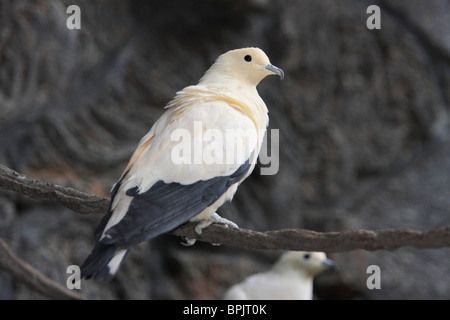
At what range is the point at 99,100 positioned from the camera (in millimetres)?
3848

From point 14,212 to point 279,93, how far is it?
1.93 meters

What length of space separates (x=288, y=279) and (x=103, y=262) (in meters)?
2.27

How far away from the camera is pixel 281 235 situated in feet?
5.54

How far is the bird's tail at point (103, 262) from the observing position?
170 cm

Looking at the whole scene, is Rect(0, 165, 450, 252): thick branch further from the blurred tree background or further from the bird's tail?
the blurred tree background

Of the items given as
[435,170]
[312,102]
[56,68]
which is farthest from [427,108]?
[56,68]

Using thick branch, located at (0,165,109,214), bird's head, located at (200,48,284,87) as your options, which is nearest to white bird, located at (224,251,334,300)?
bird's head, located at (200,48,284,87)

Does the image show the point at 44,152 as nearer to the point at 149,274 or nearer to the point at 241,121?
the point at 149,274

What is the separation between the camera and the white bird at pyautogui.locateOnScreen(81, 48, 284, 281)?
5.80ft

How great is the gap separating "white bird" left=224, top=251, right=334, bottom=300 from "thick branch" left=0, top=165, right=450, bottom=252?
1656 millimetres

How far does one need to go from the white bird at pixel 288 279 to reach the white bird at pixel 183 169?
156 cm

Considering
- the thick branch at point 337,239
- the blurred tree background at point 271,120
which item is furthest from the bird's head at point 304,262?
the thick branch at point 337,239

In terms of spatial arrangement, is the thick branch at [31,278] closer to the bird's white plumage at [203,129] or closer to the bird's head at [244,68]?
the bird's white plumage at [203,129]

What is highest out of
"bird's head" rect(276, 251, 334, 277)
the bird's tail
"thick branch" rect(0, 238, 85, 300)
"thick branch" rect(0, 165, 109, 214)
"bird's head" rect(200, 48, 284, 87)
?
"bird's head" rect(200, 48, 284, 87)
